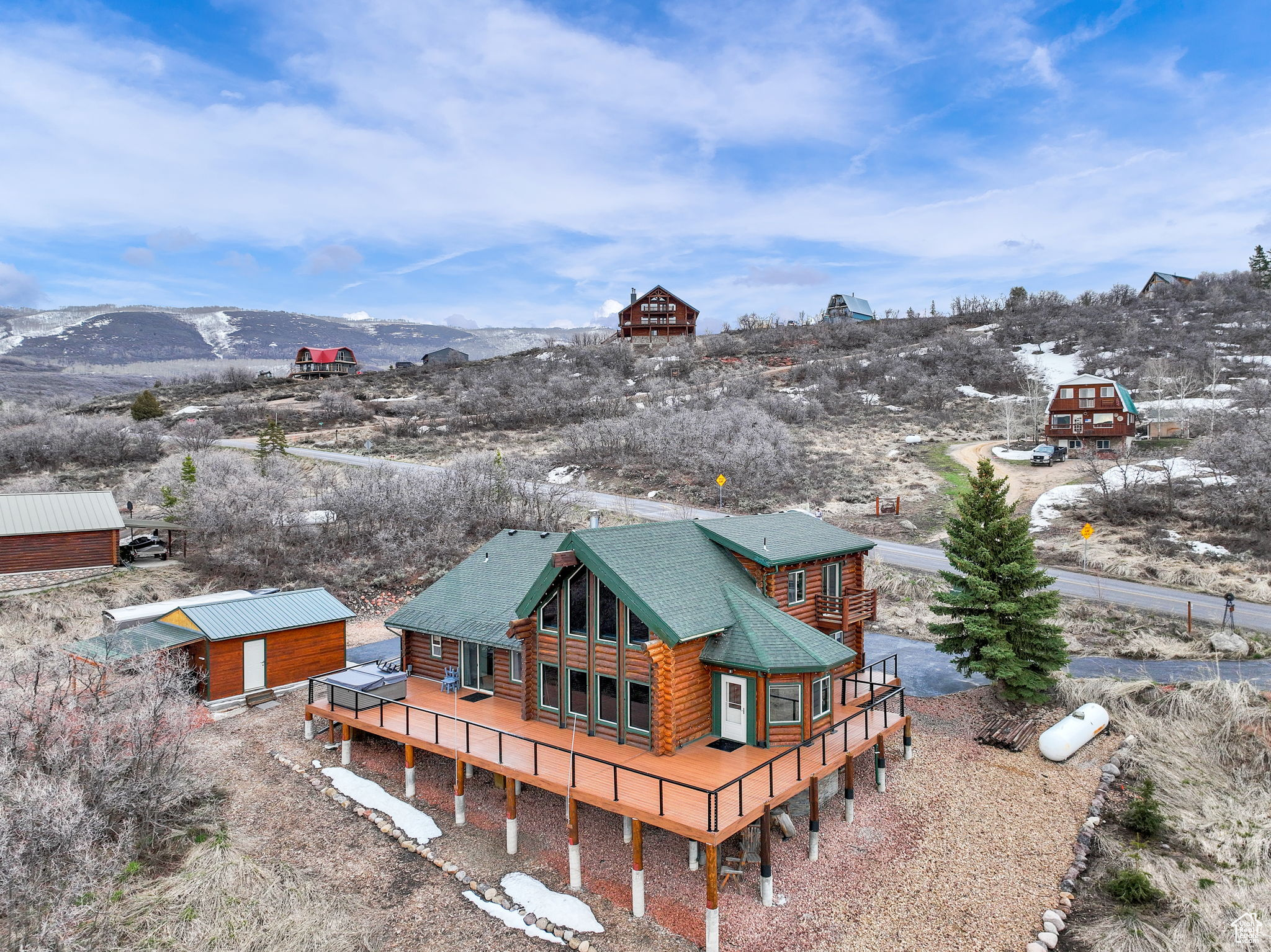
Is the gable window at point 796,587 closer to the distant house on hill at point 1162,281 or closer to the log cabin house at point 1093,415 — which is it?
the log cabin house at point 1093,415

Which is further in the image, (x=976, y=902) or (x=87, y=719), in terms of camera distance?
(x=87, y=719)

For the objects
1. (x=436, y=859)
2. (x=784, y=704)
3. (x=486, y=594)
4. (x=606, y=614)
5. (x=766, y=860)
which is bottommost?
(x=436, y=859)

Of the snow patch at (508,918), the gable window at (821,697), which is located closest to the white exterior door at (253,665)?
the snow patch at (508,918)

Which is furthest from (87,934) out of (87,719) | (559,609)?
(559,609)

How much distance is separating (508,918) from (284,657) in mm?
13060

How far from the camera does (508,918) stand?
1196 cm

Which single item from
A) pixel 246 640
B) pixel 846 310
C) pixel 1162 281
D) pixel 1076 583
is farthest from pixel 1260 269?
pixel 246 640

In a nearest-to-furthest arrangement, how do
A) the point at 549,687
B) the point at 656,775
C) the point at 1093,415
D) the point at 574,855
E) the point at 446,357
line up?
the point at 574,855
the point at 656,775
the point at 549,687
the point at 1093,415
the point at 446,357

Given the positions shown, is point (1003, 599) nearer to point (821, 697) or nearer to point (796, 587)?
point (796, 587)

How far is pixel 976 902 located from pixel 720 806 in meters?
4.84

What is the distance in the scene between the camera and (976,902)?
39.9 ft

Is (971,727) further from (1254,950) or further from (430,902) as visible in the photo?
(430,902)

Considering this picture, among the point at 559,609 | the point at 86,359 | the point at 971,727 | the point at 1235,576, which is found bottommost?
the point at 971,727

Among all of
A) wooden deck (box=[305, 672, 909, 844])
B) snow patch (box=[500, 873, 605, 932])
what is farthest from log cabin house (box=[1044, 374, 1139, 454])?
snow patch (box=[500, 873, 605, 932])
